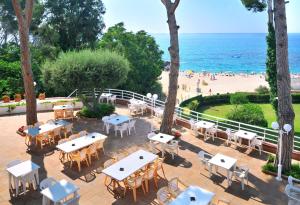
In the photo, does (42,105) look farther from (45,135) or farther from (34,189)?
(34,189)

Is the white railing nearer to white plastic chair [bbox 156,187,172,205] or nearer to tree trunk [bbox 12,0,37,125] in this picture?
white plastic chair [bbox 156,187,172,205]

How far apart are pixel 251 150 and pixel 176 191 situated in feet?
18.1

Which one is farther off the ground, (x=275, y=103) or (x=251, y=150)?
(x=275, y=103)

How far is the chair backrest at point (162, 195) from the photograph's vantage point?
7531 mm

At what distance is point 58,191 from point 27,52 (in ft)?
29.4

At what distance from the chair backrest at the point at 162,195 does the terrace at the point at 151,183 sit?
830mm

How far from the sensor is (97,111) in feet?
54.0

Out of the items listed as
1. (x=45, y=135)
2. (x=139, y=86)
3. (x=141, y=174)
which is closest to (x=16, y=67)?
(x=139, y=86)

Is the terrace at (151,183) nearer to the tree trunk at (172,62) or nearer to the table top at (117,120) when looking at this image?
the table top at (117,120)

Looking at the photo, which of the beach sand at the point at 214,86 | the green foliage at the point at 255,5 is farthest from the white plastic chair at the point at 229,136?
the beach sand at the point at 214,86

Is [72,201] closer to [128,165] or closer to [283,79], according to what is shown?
[128,165]

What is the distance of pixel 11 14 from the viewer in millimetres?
33875

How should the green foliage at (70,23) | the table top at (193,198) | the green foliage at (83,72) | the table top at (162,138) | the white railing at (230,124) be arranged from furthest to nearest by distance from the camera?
the green foliage at (70,23) → the green foliage at (83,72) → the white railing at (230,124) → the table top at (162,138) → the table top at (193,198)

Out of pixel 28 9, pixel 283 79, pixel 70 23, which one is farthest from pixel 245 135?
pixel 70 23
